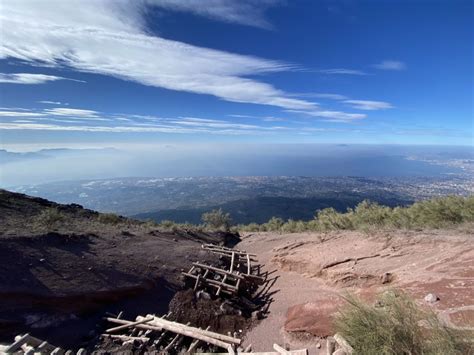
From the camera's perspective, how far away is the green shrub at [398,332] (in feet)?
15.4

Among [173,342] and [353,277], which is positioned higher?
[353,277]

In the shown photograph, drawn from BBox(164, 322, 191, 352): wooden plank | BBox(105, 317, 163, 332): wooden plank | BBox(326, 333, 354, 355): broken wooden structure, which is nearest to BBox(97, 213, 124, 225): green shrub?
→ BBox(105, 317, 163, 332): wooden plank

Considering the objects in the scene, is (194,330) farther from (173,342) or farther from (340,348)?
(340,348)

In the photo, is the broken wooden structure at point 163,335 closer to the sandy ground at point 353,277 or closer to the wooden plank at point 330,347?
the sandy ground at point 353,277

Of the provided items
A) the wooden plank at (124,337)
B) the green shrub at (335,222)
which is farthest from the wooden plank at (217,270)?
the green shrub at (335,222)

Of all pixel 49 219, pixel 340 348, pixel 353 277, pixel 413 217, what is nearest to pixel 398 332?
pixel 340 348

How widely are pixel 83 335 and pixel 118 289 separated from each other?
221 centimetres

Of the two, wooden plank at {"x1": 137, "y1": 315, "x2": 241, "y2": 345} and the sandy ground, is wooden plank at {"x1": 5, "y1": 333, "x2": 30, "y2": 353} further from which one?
the sandy ground

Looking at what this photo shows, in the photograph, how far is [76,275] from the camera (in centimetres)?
1152

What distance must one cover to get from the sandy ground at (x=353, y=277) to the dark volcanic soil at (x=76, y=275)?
4.44 meters

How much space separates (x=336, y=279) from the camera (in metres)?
11.6

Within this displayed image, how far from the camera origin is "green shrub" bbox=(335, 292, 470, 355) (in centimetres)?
468

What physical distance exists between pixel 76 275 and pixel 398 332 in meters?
10.9

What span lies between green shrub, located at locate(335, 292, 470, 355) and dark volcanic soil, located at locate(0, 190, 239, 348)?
26.5ft
